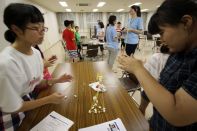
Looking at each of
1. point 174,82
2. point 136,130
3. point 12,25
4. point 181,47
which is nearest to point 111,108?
point 136,130

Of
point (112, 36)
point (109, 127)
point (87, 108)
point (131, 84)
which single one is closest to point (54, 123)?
point (87, 108)

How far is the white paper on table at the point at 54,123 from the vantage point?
3.05ft

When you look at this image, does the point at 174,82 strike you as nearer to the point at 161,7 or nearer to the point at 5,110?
the point at 161,7

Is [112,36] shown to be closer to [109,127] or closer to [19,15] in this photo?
[19,15]

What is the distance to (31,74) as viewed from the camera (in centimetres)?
111

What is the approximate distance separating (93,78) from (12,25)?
1006 millimetres

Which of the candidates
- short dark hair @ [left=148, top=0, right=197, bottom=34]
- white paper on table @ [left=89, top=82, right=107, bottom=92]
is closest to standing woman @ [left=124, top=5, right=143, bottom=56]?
white paper on table @ [left=89, top=82, right=107, bottom=92]

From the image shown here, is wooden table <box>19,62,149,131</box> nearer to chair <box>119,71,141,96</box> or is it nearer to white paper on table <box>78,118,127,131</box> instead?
white paper on table <box>78,118,127,131</box>

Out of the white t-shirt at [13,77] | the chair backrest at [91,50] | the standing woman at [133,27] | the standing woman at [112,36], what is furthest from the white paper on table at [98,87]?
the chair backrest at [91,50]

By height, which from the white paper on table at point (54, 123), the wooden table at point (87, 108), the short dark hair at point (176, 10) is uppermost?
the short dark hair at point (176, 10)

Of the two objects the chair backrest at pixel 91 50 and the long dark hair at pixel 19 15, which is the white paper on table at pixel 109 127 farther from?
the chair backrest at pixel 91 50

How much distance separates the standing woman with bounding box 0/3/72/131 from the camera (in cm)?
87

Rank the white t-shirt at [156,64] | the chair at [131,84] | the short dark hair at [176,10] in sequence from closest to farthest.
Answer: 1. the short dark hair at [176,10]
2. the white t-shirt at [156,64]
3. the chair at [131,84]

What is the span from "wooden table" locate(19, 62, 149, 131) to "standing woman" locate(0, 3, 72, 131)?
0.39 feet
